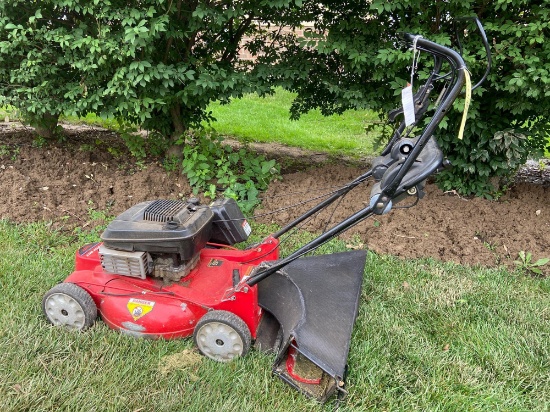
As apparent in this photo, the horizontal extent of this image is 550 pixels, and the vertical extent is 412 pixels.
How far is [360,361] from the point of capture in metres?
2.41

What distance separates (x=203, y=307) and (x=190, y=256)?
0.89ft

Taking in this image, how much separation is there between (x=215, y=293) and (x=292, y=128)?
16.3 ft

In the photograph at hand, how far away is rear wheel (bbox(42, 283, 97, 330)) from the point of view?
2496mm

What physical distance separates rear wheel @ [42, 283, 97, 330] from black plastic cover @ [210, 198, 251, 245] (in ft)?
2.64

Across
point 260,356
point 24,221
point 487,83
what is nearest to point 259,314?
point 260,356

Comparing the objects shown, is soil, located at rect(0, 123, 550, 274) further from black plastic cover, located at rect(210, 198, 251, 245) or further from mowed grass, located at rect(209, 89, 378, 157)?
mowed grass, located at rect(209, 89, 378, 157)

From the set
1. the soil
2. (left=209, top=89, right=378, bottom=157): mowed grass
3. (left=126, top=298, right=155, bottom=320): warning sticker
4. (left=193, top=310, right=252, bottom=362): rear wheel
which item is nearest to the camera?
(left=193, top=310, right=252, bottom=362): rear wheel

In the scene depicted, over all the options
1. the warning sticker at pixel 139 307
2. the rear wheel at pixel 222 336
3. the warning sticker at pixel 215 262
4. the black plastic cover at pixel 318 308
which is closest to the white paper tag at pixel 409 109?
the black plastic cover at pixel 318 308

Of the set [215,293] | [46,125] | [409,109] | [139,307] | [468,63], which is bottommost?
[46,125]

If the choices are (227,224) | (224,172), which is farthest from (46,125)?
(227,224)

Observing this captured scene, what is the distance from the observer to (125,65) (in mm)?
3693

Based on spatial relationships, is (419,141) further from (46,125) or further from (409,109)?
(46,125)

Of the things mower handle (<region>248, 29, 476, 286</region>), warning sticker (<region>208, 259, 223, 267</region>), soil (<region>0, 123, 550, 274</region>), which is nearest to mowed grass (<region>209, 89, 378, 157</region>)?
soil (<region>0, 123, 550, 274</region>)

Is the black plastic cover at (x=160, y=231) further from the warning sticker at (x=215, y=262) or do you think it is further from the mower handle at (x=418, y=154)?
the mower handle at (x=418, y=154)
